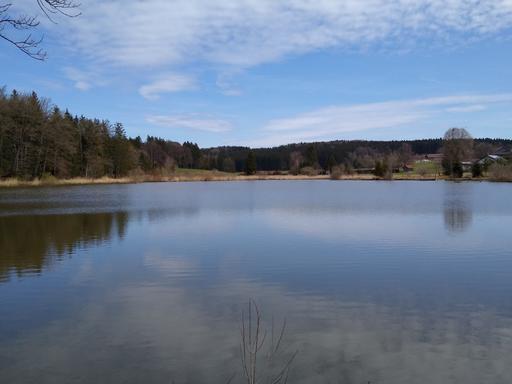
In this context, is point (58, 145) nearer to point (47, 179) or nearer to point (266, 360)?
point (47, 179)

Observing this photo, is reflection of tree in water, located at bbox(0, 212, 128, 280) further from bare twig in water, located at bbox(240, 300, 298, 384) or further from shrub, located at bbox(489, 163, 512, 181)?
shrub, located at bbox(489, 163, 512, 181)

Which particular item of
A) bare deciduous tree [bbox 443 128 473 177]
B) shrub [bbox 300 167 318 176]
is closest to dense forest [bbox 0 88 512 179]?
shrub [bbox 300 167 318 176]

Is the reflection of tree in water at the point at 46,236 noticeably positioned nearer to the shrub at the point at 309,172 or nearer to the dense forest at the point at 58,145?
the dense forest at the point at 58,145

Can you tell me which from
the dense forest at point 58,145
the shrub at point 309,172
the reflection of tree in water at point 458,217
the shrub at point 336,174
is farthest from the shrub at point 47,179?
the shrub at point 309,172

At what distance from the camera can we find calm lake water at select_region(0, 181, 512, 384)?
5047mm

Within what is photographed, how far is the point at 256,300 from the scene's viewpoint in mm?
7539

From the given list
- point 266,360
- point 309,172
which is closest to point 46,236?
point 266,360

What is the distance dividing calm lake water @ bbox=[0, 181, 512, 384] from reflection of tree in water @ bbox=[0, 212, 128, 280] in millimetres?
98

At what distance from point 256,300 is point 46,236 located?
392 inches

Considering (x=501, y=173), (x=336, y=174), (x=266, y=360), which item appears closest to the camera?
(x=266, y=360)

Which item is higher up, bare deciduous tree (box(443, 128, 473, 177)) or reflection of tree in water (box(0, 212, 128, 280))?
bare deciduous tree (box(443, 128, 473, 177))

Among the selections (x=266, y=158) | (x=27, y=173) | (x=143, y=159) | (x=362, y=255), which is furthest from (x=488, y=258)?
(x=266, y=158)

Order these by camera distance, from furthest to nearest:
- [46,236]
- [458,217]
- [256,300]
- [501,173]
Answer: [501,173] < [458,217] < [46,236] < [256,300]

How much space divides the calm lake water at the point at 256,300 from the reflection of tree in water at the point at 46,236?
98 mm
